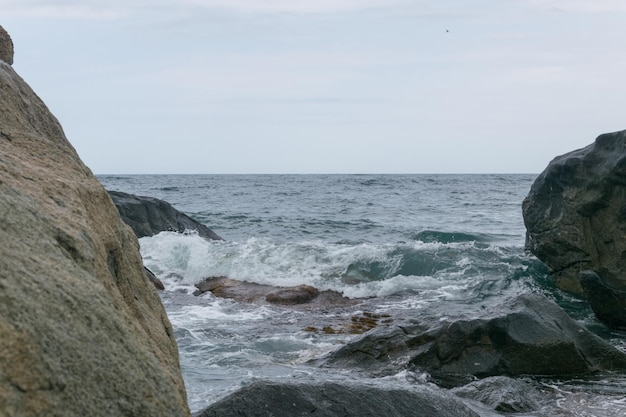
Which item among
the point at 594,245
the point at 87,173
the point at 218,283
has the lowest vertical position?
the point at 218,283

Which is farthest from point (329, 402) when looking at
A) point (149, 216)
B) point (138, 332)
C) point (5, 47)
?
point (149, 216)

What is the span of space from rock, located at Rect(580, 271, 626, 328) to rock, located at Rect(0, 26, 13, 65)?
8169 mm

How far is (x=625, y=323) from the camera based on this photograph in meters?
10.1

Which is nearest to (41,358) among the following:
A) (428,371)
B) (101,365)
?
(101,365)

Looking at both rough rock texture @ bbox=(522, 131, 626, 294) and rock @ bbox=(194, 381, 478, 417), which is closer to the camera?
rock @ bbox=(194, 381, 478, 417)

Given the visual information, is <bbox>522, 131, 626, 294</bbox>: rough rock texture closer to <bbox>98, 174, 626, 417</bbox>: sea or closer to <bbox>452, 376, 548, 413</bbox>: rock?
<bbox>98, 174, 626, 417</bbox>: sea

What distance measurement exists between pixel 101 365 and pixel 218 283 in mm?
12305

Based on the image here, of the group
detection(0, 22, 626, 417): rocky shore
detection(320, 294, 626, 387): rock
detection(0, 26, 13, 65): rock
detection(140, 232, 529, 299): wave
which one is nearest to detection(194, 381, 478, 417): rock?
detection(0, 22, 626, 417): rocky shore

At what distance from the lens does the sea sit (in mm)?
7227

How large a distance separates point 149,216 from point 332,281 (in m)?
5.62

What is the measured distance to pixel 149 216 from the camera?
18312mm

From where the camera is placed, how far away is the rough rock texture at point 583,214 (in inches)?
447

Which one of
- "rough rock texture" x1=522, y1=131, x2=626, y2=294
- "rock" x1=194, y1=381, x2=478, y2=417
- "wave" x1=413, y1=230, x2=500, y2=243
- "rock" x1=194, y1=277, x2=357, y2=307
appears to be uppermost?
"rough rock texture" x1=522, y1=131, x2=626, y2=294

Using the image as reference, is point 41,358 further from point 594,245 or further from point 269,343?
point 594,245
